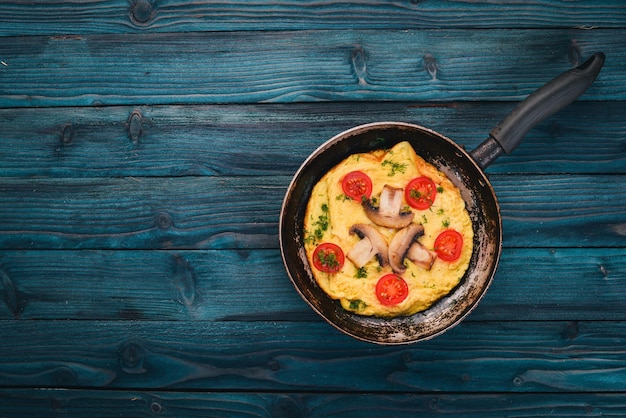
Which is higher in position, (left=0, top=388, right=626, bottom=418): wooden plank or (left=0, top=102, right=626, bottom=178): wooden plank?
(left=0, top=102, right=626, bottom=178): wooden plank

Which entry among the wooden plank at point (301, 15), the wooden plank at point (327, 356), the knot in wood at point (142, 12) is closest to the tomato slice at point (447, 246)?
the wooden plank at point (327, 356)

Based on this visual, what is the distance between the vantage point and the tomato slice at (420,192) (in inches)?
86.9

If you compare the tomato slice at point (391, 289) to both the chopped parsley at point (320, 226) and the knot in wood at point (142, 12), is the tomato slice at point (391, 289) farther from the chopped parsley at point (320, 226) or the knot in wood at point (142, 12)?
the knot in wood at point (142, 12)

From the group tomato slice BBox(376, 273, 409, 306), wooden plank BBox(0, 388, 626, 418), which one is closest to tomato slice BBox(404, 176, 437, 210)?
tomato slice BBox(376, 273, 409, 306)

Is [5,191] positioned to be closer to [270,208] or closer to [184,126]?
[184,126]

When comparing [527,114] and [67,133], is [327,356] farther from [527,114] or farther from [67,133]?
[67,133]

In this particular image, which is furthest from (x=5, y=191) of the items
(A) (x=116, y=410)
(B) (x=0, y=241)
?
(A) (x=116, y=410)

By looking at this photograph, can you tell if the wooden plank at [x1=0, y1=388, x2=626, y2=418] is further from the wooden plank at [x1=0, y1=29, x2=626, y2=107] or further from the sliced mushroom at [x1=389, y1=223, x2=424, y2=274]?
the wooden plank at [x1=0, y1=29, x2=626, y2=107]

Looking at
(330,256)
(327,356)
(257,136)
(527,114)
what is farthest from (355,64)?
(327,356)

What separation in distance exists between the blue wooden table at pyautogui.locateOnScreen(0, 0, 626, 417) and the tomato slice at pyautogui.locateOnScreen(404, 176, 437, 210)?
16.0 inches

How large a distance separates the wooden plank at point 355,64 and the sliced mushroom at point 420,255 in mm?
745

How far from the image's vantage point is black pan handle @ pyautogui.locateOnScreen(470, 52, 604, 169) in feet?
6.81

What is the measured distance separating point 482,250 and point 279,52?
1.32 m

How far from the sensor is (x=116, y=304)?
2592mm
